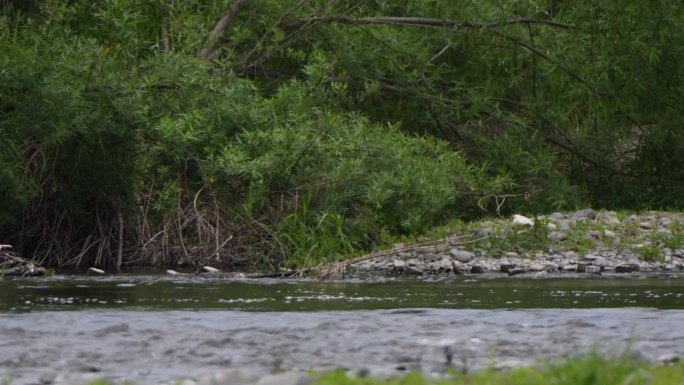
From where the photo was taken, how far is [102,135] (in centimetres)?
1341

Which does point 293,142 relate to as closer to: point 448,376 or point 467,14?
point 467,14

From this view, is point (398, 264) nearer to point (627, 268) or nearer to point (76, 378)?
point (627, 268)

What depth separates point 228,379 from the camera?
547 cm

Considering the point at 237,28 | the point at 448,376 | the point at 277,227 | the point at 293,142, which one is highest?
the point at 237,28

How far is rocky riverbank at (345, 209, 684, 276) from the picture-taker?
1306 cm

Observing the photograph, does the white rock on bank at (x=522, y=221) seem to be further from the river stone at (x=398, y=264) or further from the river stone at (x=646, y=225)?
the river stone at (x=398, y=264)

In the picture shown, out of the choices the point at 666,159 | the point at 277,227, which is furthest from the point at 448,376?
the point at 666,159

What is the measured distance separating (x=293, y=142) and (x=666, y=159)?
268 inches

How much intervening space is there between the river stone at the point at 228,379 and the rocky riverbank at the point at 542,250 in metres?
7.08

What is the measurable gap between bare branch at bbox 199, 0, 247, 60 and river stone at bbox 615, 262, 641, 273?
5.73m

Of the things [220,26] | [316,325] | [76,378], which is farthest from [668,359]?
[220,26]

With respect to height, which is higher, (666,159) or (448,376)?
(666,159)

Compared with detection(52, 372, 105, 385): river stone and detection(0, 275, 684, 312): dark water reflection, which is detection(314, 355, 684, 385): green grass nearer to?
detection(52, 372, 105, 385): river stone

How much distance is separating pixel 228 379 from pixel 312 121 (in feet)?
29.5
